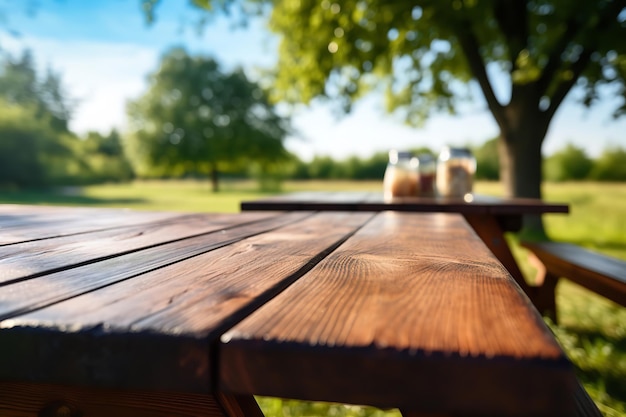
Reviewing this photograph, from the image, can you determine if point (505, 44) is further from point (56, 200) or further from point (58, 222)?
point (56, 200)

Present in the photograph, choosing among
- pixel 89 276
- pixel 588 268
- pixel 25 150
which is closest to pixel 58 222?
pixel 89 276

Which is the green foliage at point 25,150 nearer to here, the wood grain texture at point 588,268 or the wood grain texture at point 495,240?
the wood grain texture at point 495,240

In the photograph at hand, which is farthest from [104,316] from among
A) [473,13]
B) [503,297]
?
[473,13]

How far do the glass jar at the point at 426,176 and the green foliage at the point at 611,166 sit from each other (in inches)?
773

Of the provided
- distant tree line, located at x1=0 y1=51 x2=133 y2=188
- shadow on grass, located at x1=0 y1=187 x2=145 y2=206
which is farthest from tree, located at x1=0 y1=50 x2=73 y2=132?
shadow on grass, located at x1=0 y1=187 x2=145 y2=206

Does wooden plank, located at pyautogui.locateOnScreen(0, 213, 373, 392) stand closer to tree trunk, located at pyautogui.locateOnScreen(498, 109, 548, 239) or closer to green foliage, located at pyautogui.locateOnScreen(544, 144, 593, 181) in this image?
tree trunk, located at pyautogui.locateOnScreen(498, 109, 548, 239)

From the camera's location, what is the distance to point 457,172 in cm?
276

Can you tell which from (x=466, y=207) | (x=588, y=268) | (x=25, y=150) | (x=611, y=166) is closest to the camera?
(x=588, y=268)

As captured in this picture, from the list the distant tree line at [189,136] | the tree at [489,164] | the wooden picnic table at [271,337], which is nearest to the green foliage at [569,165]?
the distant tree line at [189,136]

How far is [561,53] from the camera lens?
19.7 ft

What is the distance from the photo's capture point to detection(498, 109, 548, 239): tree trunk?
252 inches

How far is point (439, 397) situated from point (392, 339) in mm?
51

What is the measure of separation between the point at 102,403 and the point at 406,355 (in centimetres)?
36

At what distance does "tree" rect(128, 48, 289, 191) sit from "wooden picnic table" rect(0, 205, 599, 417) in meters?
23.4
